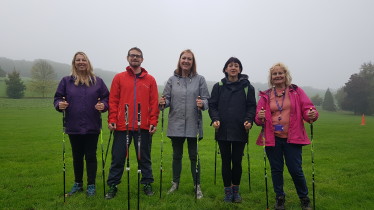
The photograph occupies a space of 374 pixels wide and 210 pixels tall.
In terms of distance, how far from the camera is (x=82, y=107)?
5961 mm

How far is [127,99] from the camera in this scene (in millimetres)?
5996

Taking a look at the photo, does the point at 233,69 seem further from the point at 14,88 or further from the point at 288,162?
the point at 14,88

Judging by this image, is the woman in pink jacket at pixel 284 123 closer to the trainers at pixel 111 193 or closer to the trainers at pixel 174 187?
the trainers at pixel 174 187

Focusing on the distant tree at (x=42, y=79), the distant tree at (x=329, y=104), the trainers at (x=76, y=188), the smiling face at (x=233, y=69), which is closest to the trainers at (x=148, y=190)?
the trainers at (x=76, y=188)

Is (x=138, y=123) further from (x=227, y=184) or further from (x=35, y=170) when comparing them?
(x=35, y=170)

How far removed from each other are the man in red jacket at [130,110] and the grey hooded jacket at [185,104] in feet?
1.44

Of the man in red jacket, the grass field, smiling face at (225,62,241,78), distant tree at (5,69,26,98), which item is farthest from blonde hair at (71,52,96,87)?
distant tree at (5,69,26,98)

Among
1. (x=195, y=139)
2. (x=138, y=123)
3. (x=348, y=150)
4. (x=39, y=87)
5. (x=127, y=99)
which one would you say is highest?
(x=39, y=87)

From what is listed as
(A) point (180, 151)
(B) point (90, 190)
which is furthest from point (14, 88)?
(A) point (180, 151)

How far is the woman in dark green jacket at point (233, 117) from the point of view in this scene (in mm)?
5742

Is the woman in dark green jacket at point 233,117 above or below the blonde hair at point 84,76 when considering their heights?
below

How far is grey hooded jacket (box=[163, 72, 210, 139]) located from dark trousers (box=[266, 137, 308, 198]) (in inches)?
67.7

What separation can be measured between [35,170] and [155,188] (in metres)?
4.69

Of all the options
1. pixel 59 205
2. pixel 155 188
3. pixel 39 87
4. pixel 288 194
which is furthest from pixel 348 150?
pixel 39 87
